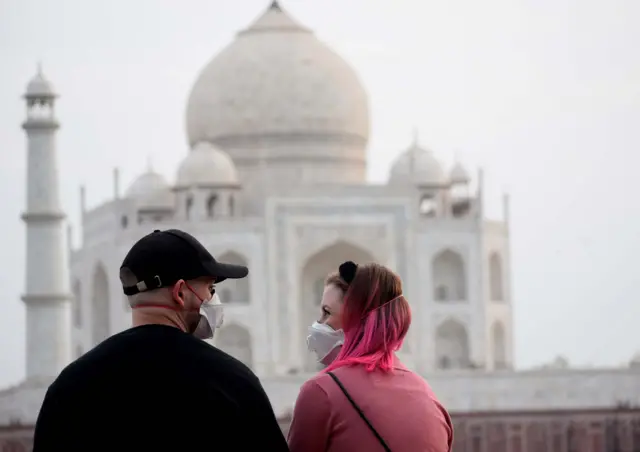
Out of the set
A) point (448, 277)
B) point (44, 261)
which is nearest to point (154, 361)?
point (44, 261)

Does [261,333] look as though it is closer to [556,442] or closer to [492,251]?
[492,251]

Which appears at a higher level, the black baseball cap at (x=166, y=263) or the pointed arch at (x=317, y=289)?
the black baseball cap at (x=166, y=263)

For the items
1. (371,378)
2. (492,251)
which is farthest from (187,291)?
(492,251)

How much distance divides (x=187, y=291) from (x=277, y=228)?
78.6 feet

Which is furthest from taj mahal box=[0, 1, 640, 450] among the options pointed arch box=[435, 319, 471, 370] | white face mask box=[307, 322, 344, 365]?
white face mask box=[307, 322, 344, 365]

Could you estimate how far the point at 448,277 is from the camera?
28328mm

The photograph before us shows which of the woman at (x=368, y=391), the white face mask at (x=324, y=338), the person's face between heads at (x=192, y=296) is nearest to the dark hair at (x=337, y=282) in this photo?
the woman at (x=368, y=391)

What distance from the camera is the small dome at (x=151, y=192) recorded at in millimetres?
29297

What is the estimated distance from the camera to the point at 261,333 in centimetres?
2717

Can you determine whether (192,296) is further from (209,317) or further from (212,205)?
(212,205)

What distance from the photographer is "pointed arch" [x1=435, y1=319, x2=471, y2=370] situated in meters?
28.0

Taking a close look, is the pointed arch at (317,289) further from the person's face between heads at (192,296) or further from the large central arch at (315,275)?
the person's face between heads at (192,296)

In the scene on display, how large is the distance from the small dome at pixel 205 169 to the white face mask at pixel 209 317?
2405 cm

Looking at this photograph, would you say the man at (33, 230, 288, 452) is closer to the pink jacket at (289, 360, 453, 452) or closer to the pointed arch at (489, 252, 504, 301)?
the pink jacket at (289, 360, 453, 452)
